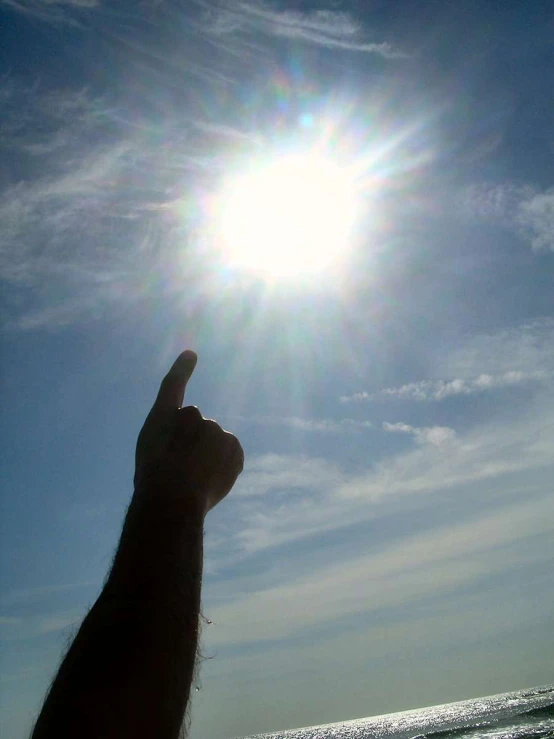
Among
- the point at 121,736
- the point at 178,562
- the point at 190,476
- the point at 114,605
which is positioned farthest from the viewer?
the point at 190,476

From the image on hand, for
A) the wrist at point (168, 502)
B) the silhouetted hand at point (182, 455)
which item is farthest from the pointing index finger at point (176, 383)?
the wrist at point (168, 502)

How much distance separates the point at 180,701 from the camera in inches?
62.3

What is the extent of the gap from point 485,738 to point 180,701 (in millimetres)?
68820

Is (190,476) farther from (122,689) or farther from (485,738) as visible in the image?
(485,738)

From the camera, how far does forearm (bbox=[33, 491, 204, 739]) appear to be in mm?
1447

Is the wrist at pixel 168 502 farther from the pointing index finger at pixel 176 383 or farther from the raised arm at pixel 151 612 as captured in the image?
the pointing index finger at pixel 176 383

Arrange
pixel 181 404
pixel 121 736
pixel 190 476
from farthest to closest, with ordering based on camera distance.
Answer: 1. pixel 181 404
2. pixel 190 476
3. pixel 121 736

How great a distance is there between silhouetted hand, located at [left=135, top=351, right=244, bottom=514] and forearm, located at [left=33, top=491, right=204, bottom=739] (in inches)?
4.9

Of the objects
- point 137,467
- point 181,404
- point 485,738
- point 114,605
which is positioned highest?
point 181,404

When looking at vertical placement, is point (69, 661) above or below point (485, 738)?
above

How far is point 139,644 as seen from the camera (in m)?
1.59

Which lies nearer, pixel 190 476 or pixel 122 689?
pixel 122 689

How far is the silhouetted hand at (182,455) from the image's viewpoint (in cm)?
212

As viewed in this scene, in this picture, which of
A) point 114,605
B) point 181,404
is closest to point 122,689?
point 114,605
